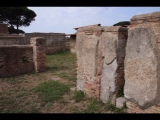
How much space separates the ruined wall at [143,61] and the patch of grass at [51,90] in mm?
2257

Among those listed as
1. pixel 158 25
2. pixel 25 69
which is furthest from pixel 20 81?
pixel 158 25

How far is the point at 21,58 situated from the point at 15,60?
0.33 meters

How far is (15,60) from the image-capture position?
7883mm

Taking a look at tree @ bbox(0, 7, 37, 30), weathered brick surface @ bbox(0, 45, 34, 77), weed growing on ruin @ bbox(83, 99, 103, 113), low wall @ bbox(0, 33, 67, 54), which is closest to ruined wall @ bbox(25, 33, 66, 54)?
low wall @ bbox(0, 33, 67, 54)

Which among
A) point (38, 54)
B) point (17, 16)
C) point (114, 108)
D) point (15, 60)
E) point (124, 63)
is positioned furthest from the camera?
point (17, 16)

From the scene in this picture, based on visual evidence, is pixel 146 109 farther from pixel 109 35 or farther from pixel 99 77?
pixel 109 35

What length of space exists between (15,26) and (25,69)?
22.1m

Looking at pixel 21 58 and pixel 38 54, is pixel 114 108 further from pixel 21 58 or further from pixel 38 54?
pixel 21 58

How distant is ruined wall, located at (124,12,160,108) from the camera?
339 cm

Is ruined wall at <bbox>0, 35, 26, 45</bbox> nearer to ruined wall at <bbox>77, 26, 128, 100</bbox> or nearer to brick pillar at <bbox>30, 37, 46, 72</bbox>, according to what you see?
brick pillar at <bbox>30, 37, 46, 72</bbox>

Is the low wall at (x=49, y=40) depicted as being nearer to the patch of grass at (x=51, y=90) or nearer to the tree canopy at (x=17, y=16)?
the patch of grass at (x=51, y=90)

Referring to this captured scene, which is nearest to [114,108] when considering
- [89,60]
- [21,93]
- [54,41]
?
[89,60]

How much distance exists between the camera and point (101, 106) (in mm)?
4512

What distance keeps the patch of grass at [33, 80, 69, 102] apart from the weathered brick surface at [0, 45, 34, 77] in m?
2.26
